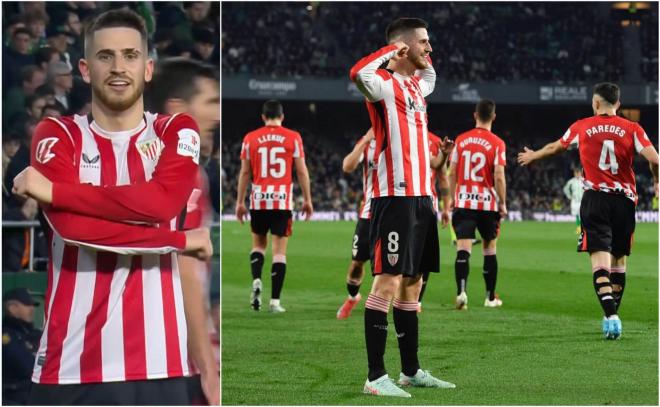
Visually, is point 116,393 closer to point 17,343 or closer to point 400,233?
point 17,343

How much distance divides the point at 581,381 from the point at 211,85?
169 inches

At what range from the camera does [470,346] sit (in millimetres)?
8602

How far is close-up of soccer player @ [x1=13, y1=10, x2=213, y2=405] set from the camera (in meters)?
3.23

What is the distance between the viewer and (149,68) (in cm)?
327

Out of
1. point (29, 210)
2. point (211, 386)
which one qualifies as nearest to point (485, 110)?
point (29, 210)

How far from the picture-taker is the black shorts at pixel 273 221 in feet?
37.9

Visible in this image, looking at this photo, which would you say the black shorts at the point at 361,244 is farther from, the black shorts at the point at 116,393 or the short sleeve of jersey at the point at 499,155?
the black shorts at the point at 116,393

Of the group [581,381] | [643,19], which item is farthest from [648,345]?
[643,19]

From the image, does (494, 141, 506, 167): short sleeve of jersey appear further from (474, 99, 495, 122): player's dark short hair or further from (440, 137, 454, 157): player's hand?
(440, 137, 454, 157): player's hand

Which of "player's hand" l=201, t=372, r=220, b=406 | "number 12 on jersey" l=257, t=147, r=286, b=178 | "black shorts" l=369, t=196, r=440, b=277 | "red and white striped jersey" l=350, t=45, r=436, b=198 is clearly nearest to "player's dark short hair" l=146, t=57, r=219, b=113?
"player's hand" l=201, t=372, r=220, b=406

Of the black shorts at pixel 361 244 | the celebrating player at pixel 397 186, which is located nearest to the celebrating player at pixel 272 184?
the black shorts at pixel 361 244

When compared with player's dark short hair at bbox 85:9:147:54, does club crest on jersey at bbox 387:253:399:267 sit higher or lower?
lower

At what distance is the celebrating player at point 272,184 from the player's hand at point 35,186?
825 cm

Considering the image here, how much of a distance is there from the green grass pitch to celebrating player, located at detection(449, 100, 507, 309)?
51 centimetres
